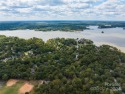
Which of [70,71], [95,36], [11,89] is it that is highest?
[70,71]

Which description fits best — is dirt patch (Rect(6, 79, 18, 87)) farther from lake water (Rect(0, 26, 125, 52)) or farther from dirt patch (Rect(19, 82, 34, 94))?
lake water (Rect(0, 26, 125, 52))

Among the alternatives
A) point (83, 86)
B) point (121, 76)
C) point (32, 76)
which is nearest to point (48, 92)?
point (83, 86)

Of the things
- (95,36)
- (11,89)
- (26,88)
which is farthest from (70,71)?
(95,36)

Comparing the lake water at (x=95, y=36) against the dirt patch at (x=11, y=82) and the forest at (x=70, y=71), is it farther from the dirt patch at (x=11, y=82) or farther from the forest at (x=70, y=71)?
the dirt patch at (x=11, y=82)

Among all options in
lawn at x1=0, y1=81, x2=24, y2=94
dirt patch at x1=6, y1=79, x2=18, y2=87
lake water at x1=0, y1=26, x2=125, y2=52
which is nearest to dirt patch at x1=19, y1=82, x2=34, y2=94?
lawn at x1=0, y1=81, x2=24, y2=94

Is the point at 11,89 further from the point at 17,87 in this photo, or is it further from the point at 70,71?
the point at 70,71

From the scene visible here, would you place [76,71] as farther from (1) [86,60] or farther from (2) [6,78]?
(2) [6,78]

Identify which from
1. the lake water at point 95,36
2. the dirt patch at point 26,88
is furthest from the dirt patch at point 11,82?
the lake water at point 95,36

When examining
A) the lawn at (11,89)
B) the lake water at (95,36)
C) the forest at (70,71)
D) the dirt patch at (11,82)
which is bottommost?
the lake water at (95,36)
